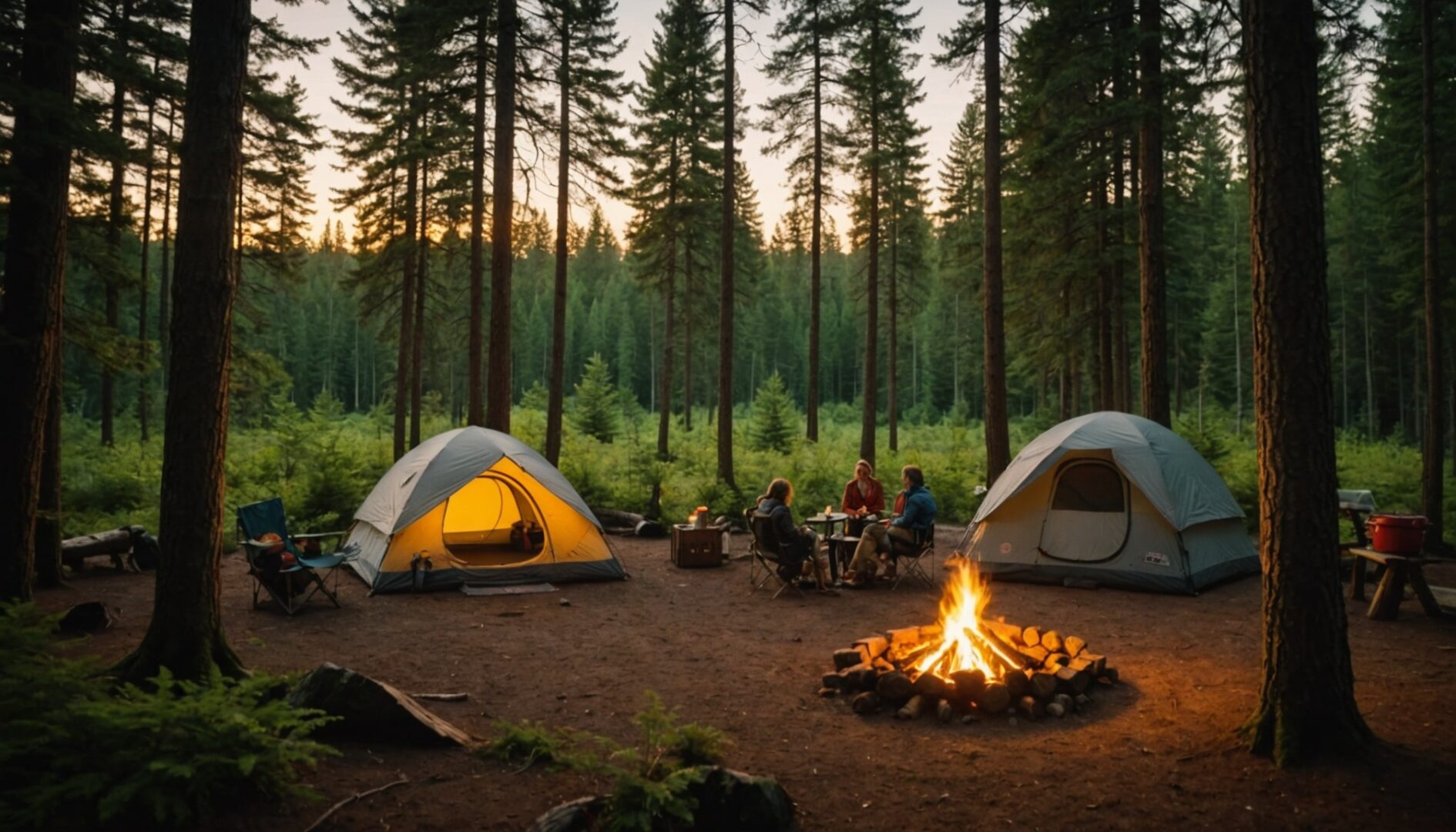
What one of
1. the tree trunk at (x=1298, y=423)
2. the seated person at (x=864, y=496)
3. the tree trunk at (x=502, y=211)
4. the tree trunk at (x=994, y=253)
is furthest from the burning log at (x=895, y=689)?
the tree trunk at (x=502, y=211)

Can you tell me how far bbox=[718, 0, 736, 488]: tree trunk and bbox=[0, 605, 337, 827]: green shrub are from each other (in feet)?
38.8

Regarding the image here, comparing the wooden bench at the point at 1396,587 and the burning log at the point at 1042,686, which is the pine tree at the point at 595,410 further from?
the burning log at the point at 1042,686

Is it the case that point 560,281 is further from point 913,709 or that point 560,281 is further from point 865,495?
point 913,709

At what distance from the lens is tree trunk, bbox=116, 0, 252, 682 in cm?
488

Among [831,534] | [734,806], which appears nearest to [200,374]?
[734,806]

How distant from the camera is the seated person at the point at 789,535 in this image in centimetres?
900

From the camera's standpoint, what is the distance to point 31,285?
651 cm

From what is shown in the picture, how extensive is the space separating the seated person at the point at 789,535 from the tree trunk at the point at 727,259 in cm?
589

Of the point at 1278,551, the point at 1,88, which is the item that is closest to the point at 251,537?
the point at 1,88

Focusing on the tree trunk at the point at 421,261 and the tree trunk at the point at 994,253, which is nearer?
the tree trunk at the point at 994,253

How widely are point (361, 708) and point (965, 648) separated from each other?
13.2ft

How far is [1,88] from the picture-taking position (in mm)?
5508

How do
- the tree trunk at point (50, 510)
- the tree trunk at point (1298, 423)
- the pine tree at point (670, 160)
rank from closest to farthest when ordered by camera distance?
the tree trunk at point (1298, 423), the tree trunk at point (50, 510), the pine tree at point (670, 160)

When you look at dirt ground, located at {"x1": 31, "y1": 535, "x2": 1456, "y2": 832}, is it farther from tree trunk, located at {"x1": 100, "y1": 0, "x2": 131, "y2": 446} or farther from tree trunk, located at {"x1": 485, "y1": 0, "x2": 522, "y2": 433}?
tree trunk, located at {"x1": 485, "y1": 0, "x2": 522, "y2": 433}
